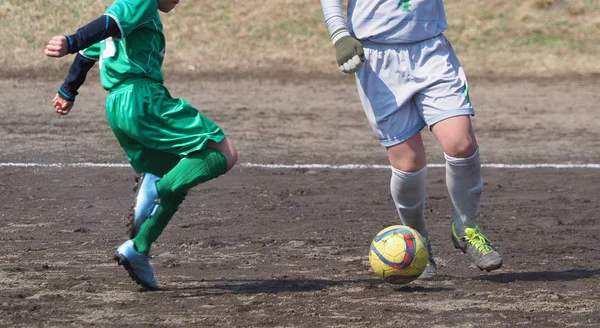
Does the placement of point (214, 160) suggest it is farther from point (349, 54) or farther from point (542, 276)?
point (542, 276)

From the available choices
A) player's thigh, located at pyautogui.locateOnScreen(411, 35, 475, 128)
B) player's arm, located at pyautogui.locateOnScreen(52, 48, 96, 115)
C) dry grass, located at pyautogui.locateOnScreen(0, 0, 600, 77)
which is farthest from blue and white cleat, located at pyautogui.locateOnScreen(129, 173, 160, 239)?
dry grass, located at pyautogui.locateOnScreen(0, 0, 600, 77)

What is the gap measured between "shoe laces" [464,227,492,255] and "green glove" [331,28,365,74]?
1102 mm

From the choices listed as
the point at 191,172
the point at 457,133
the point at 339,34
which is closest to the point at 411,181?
the point at 457,133

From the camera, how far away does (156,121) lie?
498 centimetres

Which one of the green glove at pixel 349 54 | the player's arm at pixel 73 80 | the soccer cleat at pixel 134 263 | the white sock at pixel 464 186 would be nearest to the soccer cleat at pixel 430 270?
the white sock at pixel 464 186

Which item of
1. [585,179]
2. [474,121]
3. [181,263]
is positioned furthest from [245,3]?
[181,263]

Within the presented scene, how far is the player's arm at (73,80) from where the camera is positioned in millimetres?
5246

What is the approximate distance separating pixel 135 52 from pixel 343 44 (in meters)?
1.06

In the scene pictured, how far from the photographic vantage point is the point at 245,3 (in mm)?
17203

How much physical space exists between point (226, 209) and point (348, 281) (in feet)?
7.61

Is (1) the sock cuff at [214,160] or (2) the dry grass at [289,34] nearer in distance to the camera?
(1) the sock cuff at [214,160]

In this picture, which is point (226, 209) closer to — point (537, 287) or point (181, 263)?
point (181, 263)

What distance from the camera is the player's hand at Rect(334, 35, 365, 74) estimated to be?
5242mm

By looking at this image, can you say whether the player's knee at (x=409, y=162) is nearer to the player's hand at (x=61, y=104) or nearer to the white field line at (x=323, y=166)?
the player's hand at (x=61, y=104)
